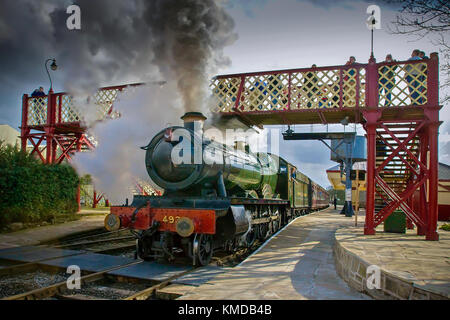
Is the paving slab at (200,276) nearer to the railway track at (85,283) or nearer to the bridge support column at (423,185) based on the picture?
the railway track at (85,283)

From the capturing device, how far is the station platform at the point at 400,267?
393 centimetres

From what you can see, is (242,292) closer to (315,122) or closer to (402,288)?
(402,288)

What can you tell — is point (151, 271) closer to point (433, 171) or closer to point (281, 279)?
point (281, 279)

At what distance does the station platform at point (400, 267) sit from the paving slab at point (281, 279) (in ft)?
1.02

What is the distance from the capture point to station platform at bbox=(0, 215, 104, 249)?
29.9 ft

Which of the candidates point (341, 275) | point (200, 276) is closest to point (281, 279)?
point (341, 275)

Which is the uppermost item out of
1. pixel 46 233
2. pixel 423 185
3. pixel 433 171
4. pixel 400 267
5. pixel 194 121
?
pixel 194 121

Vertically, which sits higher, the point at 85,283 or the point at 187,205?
the point at 187,205

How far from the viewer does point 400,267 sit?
4.89 metres

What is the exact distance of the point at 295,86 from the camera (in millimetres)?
10258

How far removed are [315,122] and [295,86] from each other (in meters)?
1.77

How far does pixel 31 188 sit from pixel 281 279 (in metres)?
9.11

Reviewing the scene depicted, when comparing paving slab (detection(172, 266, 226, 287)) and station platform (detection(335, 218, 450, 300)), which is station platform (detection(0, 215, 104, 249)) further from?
station platform (detection(335, 218, 450, 300))
